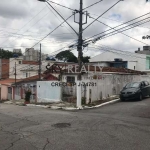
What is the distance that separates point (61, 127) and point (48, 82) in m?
16.2

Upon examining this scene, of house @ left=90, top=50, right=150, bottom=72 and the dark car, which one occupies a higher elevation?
house @ left=90, top=50, right=150, bottom=72

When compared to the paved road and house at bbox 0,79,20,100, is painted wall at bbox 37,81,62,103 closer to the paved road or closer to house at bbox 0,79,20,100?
the paved road

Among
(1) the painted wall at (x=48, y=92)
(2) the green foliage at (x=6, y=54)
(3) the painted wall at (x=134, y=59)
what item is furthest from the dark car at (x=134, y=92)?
(2) the green foliage at (x=6, y=54)

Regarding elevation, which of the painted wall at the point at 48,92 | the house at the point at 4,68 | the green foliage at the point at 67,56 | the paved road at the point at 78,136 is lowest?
the paved road at the point at 78,136

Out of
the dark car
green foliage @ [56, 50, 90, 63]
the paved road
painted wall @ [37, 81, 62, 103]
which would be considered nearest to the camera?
the paved road

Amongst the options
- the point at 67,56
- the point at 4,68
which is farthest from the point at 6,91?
the point at 67,56

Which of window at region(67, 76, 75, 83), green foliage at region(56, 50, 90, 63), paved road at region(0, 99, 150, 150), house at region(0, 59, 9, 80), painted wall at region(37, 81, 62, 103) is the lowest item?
paved road at region(0, 99, 150, 150)

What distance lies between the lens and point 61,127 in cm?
1066

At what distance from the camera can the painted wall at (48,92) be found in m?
25.5

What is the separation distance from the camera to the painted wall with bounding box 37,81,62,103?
2551cm

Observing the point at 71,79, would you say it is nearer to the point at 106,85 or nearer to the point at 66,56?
the point at 106,85

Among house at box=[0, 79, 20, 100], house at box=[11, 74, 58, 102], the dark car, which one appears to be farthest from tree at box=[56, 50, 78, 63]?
the dark car

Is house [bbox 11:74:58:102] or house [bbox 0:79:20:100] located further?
house [bbox 0:79:20:100]

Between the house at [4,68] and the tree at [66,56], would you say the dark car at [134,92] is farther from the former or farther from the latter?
the tree at [66,56]
